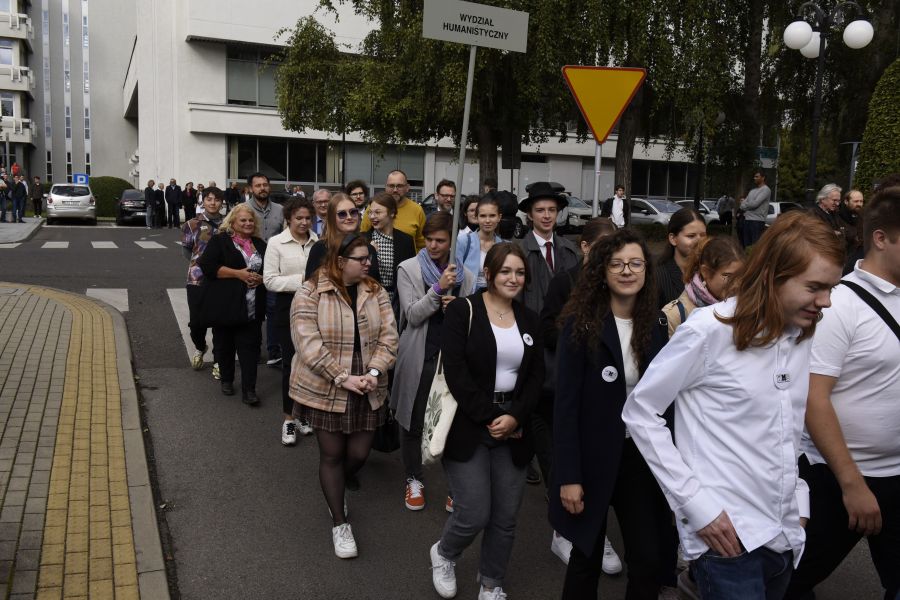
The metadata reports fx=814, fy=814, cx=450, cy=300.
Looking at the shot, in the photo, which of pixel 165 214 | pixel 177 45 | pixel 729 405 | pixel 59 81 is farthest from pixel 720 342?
pixel 59 81

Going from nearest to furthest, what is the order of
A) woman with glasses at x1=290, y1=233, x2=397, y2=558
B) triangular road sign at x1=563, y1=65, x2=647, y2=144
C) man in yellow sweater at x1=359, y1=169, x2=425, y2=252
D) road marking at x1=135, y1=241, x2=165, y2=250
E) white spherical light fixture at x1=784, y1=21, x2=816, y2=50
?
woman with glasses at x1=290, y1=233, x2=397, y2=558, triangular road sign at x1=563, y1=65, x2=647, y2=144, man in yellow sweater at x1=359, y1=169, x2=425, y2=252, white spherical light fixture at x1=784, y1=21, x2=816, y2=50, road marking at x1=135, y1=241, x2=165, y2=250

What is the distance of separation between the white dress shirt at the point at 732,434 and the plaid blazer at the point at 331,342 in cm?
221

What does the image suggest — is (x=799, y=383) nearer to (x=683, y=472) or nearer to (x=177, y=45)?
(x=683, y=472)

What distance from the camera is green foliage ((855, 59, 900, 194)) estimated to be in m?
12.2

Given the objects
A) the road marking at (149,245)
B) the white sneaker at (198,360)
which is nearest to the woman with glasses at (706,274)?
the white sneaker at (198,360)

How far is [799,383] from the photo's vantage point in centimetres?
249

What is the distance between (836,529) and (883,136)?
440 inches

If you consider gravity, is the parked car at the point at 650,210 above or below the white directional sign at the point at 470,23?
below

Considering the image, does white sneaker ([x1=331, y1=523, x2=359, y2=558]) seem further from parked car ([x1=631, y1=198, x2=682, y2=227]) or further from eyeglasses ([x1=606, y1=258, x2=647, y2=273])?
parked car ([x1=631, y1=198, x2=682, y2=227])

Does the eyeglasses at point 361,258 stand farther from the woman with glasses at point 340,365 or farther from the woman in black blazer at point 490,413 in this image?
the woman in black blazer at point 490,413

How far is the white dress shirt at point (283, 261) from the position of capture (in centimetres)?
668

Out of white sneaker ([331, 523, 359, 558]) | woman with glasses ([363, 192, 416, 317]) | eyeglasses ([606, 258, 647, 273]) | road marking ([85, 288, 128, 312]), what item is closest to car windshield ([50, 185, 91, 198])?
road marking ([85, 288, 128, 312])

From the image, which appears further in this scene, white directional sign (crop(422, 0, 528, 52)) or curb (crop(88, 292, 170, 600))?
white directional sign (crop(422, 0, 528, 52))

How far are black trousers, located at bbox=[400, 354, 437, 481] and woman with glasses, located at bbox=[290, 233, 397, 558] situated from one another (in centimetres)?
30
